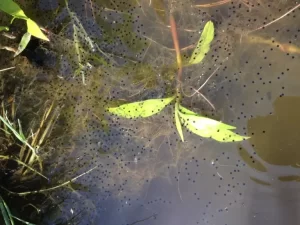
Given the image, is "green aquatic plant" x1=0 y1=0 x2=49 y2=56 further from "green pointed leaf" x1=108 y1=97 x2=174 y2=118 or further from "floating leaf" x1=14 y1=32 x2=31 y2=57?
"green pointed leaf" x1=108 y1=97 x2=174 y2=118

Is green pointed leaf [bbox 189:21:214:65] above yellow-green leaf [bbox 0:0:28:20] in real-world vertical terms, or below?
above

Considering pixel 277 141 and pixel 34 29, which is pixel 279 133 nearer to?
pixel 277 141

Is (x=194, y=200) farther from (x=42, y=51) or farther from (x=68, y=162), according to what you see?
(x=42, y=51)

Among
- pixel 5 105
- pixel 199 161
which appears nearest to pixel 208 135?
pixel 199 161

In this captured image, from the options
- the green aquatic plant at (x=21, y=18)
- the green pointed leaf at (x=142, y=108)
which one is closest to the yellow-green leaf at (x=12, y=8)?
the green aquatic plant at (x=21, y=18)

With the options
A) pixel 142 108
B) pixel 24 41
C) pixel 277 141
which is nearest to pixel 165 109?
pixel 142 108

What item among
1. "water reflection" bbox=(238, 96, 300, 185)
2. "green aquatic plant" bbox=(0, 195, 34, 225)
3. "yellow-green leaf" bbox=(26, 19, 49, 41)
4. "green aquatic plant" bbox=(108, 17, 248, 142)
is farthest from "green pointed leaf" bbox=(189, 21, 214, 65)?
"green aquatic plant" bbox=(0, 195, 34, 225)

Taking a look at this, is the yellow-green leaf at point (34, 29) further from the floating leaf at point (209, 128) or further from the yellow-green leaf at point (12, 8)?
the floating leaf at point (209, 128)
